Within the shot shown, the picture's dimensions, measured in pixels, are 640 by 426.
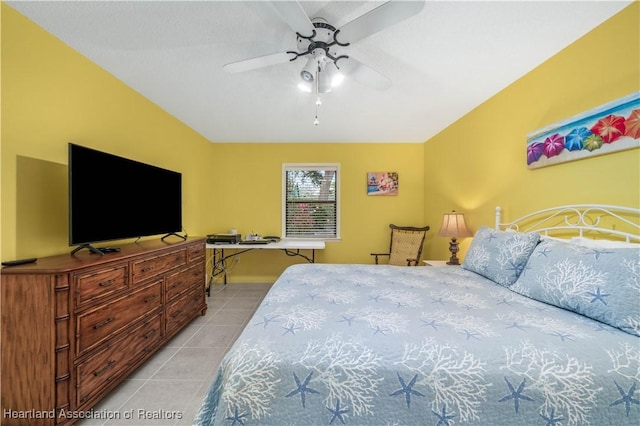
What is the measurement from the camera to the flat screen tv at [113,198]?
1565 mm

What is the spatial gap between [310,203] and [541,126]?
9.77 feet

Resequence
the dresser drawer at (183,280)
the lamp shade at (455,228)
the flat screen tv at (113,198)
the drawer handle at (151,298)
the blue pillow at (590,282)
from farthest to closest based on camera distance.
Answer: the lamp shade at (455,228) → the dresser drawer at (183,280) → the drawer handle at (151,298) → the flat screen tv at (113,198) → the blue pillow at (590,282)

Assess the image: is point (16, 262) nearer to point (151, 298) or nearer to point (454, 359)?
point (151, 298)

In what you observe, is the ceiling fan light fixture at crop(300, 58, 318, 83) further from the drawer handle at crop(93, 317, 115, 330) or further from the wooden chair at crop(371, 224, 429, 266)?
the wooden chair at crop(371, 224, 429, 266)

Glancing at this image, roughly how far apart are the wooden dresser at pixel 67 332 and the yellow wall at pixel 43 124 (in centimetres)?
24

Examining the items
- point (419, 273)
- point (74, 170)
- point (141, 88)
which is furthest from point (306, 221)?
point (74, 170)

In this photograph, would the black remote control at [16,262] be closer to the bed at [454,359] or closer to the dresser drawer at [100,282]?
the dresser drawer at [100,282]

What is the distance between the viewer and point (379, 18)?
4.06 feet

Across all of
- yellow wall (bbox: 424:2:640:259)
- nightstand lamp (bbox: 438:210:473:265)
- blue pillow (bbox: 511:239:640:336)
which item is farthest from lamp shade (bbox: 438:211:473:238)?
blue pillow (bbox: 511:239:640:336)

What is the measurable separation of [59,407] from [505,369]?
2112mm

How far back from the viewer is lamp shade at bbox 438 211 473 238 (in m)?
2.69

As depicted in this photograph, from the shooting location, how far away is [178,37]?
5.45 ft


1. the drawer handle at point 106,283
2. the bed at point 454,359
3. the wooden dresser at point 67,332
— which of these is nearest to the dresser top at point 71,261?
the wooden dresser at point 67,332

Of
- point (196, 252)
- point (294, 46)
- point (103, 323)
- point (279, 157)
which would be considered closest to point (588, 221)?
point (294, 46)
